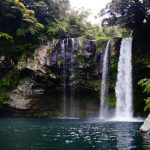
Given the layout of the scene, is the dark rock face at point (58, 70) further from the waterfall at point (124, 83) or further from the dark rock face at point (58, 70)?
the waterfall at point (124, 83)

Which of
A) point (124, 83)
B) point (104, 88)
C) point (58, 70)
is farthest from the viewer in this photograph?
point (104, 88)

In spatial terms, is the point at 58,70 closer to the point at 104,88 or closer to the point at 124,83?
the point at 104,88

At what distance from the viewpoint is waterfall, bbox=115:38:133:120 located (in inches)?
652

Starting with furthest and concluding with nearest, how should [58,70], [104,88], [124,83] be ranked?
1. [104,88]
2. [58,70]
3. [124,83]

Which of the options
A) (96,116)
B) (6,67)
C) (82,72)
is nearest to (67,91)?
(82,72)

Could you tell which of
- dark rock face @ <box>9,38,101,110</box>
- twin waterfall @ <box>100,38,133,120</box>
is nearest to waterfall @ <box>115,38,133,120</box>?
twin waterfall @ <box>100,38,133,120</box>

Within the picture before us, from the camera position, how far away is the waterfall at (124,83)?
16562mm

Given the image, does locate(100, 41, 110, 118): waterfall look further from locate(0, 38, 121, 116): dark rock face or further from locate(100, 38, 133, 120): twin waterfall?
locate(0, 38, 121, 116): dark rock face

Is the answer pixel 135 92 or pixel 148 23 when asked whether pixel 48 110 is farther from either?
pixel 148 23

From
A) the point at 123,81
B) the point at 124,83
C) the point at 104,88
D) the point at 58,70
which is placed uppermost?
the point at 58,70

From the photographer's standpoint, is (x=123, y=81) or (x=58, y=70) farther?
(x=58, y=70)

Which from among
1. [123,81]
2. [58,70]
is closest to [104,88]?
[123,81]

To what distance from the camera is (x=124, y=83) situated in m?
17.1

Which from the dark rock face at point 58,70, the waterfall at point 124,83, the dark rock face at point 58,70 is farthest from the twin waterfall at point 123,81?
the dark rock face at point 58,70
